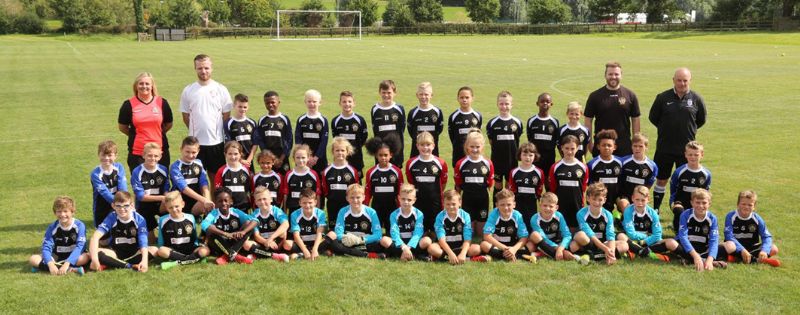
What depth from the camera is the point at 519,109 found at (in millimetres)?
17500

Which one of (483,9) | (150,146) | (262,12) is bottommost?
(150,146)

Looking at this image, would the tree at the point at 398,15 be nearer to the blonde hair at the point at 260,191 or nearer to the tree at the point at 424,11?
the tree at the point at 424,11

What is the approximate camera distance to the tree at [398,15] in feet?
285

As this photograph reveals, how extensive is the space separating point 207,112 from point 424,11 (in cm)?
8642

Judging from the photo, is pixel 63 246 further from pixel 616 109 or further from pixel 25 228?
pixel 616 109

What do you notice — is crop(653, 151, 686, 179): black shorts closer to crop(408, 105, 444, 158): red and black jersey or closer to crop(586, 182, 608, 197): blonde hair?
crop(586, 182, 608, 197): blonde hair

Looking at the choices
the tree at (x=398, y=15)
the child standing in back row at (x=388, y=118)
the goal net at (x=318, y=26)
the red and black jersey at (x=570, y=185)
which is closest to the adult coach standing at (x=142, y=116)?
the child standing in back row at (x=388, y=118)

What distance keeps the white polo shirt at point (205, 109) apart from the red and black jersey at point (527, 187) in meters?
3.69

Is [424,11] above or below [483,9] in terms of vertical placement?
below

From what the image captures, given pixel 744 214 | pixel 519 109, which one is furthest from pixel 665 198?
pixel 519 109

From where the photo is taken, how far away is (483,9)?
3701 inches

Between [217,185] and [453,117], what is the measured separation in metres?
3.18

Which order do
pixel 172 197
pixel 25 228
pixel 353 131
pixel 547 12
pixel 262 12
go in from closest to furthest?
pixel 172 197 → pixel 25 228 → pixel 353 131 → pixel 547 12 → pixel 262 12

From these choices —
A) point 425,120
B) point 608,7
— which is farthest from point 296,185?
point 608,7
